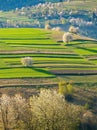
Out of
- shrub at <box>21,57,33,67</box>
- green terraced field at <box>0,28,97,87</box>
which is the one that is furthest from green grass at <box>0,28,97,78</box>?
shrub at <box>21,57,33,67</box>

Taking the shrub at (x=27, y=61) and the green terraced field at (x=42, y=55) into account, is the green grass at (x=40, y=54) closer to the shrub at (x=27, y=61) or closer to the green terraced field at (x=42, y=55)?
the green terraced field at (x=42, y=55)

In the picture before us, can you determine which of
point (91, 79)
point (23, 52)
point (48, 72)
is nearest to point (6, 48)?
point (23, 52)

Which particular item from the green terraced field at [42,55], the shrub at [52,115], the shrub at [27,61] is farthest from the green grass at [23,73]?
the shrub at [52,115]

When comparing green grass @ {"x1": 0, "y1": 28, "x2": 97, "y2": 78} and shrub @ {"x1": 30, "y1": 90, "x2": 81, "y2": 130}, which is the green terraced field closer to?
green grass @ {"x1": 0, "y1": 28, "x2": 97, "y2": 78}

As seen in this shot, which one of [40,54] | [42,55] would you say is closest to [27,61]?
[42,55]

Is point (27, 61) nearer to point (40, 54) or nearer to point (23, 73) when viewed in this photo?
point (23, 73)

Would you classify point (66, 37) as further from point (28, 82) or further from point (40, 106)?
point (40, 106)

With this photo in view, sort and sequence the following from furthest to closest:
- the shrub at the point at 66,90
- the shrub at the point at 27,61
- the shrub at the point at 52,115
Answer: the shrub at the point at 27,61
the shrub at the point at 66,90
the shrub at the point at 52,115

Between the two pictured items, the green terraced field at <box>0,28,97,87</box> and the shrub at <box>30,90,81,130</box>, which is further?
the green terraced field at <box>0,28,97,87</box>

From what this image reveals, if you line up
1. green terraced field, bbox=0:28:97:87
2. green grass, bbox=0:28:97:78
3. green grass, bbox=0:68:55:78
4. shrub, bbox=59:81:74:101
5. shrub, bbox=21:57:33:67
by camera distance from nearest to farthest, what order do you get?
shrub, bbox=59:81:74:101 → green grass, bbox=0:68:55:78 → green terraced field, bbox=0:28:97:87 → green grass, bbox=0:28:97:78 → shrub, bbox=21:57:33:67
